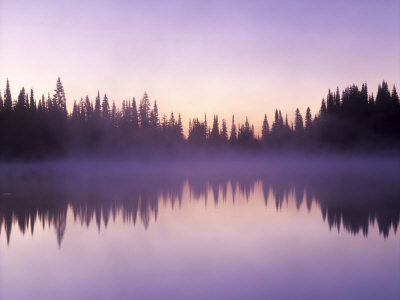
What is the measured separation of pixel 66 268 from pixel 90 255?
4.19ft

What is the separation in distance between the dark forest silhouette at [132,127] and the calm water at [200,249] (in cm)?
5504

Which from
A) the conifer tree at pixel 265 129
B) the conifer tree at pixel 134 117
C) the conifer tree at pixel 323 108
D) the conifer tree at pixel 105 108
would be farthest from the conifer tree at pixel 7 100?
the conifer tree at pixel 265 129

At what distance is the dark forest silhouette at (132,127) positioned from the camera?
71000 mm

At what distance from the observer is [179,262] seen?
33.4 ft

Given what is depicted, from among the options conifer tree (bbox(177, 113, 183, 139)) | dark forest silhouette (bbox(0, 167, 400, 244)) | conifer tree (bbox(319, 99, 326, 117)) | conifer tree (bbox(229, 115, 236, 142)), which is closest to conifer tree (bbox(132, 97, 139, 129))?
conifer tree (bbox(177, 113, 183, 139))

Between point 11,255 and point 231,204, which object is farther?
point 231,204

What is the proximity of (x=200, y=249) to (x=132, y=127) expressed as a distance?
87.6 meters

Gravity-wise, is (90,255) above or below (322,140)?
below

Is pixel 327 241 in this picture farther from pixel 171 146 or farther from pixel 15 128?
pixel 171 146

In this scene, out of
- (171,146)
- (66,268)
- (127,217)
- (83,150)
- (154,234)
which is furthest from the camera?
(171,146)

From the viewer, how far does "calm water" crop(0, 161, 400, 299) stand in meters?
8.28

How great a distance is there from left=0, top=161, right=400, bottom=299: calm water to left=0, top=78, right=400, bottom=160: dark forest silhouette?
55038 mm

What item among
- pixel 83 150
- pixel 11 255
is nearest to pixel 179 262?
pixel 11 255

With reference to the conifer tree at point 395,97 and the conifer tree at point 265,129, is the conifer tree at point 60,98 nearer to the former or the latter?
the conifer tree at point 265,129
